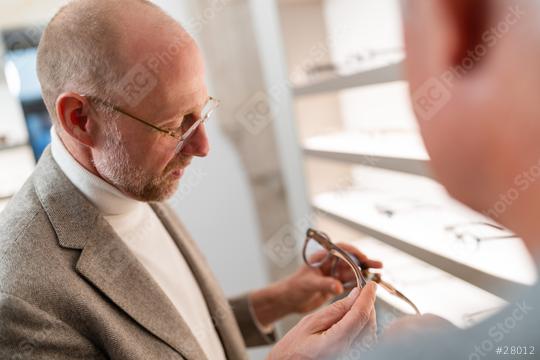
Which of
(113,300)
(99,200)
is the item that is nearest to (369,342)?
(113,300)

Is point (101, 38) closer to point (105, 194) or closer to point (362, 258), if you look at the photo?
point (105, 194)

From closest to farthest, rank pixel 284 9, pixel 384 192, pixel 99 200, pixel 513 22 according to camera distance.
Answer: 1. pixel 513 22
2. pixel 99 200
3. pixel 384 192
4. pixel 284 9

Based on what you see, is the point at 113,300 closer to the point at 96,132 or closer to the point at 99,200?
the point at 99,200

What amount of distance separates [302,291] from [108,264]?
453 millimetres

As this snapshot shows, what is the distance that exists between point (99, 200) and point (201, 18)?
5.38ft

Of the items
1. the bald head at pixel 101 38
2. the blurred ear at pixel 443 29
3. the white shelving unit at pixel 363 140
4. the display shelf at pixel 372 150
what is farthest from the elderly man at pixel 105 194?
the blurred ear at pixel 443 29

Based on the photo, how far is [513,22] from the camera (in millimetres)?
258

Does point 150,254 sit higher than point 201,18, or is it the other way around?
point 201,18

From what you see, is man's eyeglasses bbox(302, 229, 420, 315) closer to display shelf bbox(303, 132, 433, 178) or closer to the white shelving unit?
the white shelving unit

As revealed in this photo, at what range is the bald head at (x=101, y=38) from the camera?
2.48 ft

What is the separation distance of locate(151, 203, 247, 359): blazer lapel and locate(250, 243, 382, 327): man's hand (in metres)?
0.10

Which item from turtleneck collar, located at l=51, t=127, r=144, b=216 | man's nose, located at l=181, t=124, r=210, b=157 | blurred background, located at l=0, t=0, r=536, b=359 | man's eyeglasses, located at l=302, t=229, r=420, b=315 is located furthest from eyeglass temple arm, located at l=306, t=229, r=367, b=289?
turtleneck collar, located at l=51, t=127, r=144, b=216

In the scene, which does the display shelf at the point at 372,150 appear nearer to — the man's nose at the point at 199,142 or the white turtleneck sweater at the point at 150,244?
the man's nose at the point at 199,142

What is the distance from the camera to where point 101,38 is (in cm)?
75
